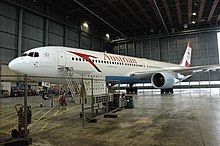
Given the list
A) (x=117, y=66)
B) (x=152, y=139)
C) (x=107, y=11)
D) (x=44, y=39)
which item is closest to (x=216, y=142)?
(x=152, y=139)

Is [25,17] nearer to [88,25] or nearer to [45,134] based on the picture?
[88,25]

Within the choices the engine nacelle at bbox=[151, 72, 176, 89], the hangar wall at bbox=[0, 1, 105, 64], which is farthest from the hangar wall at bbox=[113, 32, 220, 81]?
the engine nacelle at bbox=[151, 72, 176, 89]

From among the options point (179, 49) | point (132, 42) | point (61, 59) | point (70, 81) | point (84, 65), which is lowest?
point (70, 81)

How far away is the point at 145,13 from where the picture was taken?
22141 mm

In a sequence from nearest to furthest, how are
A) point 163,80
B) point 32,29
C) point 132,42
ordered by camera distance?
point 163,80, point 32,29, point 132,42

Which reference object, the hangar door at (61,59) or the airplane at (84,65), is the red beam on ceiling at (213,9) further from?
the hangar door at (61,59)

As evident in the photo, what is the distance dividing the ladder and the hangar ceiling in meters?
10.8

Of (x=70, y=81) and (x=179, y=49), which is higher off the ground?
(x=179, y=49)

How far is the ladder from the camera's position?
6.34 metres

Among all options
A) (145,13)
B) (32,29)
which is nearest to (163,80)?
(145,13)

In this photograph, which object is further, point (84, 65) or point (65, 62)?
point (84, 65)

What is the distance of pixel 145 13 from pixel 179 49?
32.7 ft

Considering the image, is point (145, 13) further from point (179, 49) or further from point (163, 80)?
point (163, 80)

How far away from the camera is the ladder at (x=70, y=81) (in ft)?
20.8
